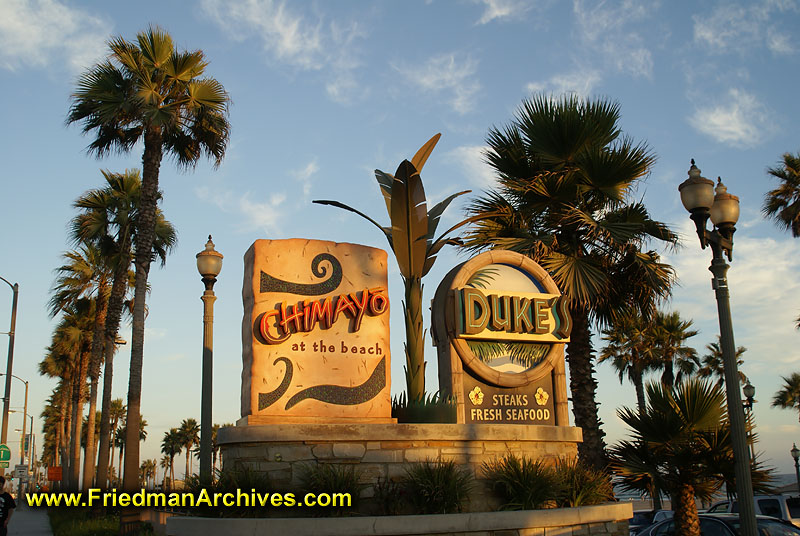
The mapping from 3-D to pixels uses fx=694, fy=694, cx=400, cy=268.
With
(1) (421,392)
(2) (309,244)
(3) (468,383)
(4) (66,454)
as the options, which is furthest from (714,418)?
(4) (66,454)

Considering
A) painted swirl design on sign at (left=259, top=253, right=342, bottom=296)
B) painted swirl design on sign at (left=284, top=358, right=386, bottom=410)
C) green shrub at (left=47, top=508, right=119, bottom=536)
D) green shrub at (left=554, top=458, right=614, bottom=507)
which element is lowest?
green shrub at (left=47, top=508, right=119, bottom=536)

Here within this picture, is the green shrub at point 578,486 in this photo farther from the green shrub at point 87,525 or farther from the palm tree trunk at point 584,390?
the green shrub at point 87,525

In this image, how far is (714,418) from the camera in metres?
11.8

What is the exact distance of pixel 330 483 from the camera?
984 cm

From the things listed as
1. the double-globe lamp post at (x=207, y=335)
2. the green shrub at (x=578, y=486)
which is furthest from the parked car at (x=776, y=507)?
the double-globe lamp post at (x=207, y=335)

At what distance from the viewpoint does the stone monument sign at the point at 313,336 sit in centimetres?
1111

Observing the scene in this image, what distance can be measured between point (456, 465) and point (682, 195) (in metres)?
5.26

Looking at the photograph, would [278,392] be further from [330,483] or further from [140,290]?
[140,290]

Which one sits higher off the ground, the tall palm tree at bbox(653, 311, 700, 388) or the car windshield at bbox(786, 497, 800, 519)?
the tall palm tree at bbox(653, 311, 700, 388)

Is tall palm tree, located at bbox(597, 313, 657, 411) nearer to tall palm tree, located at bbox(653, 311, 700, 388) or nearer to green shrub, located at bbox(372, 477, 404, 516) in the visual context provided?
tall palm tree, located at bbox(653, 311, 700, 388)

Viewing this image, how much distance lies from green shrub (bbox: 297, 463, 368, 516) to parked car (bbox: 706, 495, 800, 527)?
38.8 feet

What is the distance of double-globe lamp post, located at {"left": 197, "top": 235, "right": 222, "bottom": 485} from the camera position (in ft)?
42.2

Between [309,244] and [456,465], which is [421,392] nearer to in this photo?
[456,465]

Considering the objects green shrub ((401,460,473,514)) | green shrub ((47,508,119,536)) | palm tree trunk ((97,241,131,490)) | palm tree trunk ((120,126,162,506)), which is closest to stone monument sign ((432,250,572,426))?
green shrub ((401,460,473,514))
